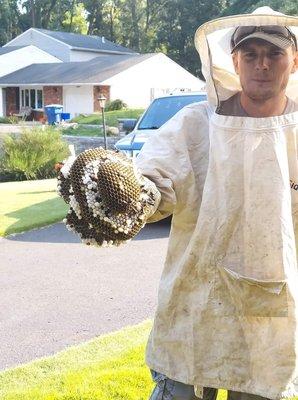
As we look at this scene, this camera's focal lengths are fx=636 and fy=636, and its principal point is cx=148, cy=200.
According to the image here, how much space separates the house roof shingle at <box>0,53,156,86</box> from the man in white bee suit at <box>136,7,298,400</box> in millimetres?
36845

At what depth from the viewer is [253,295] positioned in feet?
6.63

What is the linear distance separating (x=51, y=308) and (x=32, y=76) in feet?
130

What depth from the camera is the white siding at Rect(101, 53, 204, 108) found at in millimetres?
39812

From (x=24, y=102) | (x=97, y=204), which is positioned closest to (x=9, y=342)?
(x=97, y=204)

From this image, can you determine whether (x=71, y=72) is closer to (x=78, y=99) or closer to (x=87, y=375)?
(x=78, y=99)

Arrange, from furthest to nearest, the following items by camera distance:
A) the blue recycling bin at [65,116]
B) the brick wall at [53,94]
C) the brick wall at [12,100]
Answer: the brick wall at [12,100] → the brick wall at [53,94] → the blue recycling bin at [65,116]

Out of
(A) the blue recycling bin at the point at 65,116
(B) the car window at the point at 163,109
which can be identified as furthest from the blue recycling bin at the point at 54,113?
(B) the car window at the point at 163,109

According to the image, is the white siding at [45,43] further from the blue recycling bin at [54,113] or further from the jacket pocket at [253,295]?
the jacket pocket at [253,295]

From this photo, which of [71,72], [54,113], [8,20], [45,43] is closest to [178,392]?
[54,113]

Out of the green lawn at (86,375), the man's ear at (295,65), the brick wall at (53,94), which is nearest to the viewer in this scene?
the man's ear at (295,65)

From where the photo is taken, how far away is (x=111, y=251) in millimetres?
7703

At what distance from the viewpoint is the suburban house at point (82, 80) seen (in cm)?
3966

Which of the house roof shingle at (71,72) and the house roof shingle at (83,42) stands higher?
the house roof shingle at (83,42)

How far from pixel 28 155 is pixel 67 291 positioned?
1113 cm
